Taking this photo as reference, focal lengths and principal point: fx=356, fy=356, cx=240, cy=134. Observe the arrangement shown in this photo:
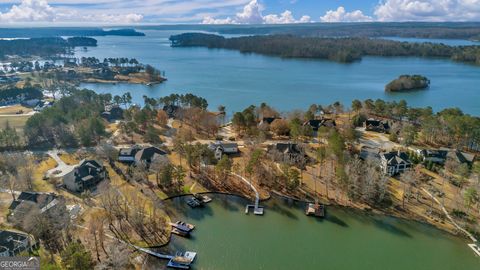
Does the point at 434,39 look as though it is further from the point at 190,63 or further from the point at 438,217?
the point at 438,217

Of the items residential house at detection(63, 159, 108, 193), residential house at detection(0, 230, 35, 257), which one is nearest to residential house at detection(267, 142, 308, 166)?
residential house at detection(63, 159, 108, 193)

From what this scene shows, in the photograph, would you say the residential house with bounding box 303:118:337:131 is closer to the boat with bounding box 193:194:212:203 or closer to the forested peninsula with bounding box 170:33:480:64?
the boat with bounding box 193:194:212:203

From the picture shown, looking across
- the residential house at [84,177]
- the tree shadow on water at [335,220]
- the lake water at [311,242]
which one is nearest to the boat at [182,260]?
the lake water at [311,242]

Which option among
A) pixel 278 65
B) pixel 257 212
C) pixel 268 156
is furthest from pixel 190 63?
pixel 257 212

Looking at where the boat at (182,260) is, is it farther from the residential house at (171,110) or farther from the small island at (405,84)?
the small island at (405,84)

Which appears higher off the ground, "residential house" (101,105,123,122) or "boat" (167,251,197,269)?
"residential house" (101,105,123,122)

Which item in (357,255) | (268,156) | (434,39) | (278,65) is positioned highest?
(434,39)
